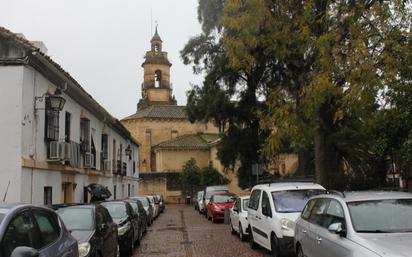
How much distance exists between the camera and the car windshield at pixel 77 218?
10.5m

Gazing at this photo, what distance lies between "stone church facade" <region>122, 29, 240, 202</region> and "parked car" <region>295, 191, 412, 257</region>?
51917 mm

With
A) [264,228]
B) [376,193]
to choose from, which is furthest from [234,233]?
[376,193]

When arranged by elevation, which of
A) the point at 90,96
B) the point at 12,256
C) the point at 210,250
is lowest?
the point at 210,250

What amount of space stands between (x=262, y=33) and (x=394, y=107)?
543 cm

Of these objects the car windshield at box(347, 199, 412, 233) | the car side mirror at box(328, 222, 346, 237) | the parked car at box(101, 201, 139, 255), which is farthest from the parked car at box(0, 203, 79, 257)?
the parked car at box(101, 201, 139, 255)

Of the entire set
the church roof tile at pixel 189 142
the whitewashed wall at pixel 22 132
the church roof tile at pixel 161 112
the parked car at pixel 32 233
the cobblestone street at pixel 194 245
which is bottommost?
the cobblestone street at pixel 194 245

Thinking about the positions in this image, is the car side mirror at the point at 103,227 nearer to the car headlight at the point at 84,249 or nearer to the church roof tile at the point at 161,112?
the car headlight at the point at 84,249

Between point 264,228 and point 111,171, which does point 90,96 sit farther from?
point 264,228

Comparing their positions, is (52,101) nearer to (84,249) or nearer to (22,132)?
(22,132)

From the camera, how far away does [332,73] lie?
1426 cm

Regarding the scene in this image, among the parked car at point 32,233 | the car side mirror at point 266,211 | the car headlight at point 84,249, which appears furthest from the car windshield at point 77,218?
the car side mirror at point 266,211

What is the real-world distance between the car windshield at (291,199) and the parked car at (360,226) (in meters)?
3.40

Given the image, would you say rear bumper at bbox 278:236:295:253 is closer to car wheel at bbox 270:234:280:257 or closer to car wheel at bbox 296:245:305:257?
car wheel at bbox 270:234:280:257

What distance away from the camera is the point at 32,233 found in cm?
592
